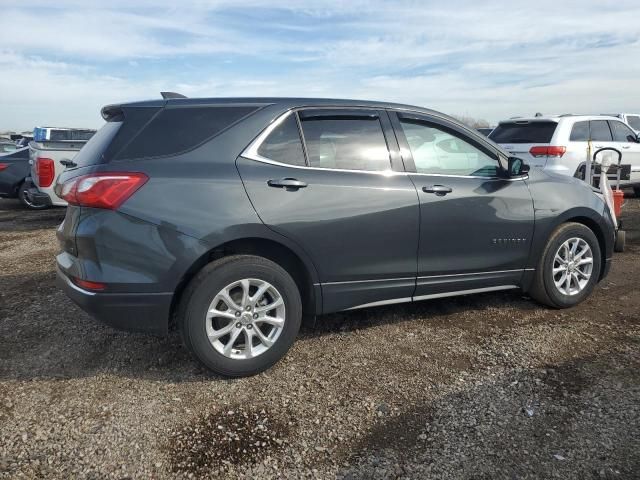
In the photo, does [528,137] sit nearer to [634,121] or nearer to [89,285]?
[89,285]

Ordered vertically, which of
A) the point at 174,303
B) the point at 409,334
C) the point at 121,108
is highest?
the point at 121,108

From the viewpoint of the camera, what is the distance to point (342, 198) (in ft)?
11.3

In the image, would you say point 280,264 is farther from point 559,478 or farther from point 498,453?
point 559,478

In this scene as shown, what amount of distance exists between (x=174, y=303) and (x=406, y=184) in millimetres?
1781

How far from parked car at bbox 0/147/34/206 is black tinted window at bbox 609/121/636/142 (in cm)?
1225

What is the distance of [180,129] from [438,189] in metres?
1.85

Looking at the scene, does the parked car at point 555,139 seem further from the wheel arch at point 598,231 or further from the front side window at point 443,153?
the front side window at point 443,153

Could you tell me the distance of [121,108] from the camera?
10.8 feet

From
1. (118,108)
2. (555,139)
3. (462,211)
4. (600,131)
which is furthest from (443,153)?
(600,131)

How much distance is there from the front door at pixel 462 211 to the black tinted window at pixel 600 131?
6790mm

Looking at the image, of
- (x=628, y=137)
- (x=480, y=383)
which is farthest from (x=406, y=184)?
(x=628, y=137)

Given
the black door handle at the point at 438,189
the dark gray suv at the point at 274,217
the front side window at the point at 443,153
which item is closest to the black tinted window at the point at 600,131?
the dark gray suv at the point at 274,217

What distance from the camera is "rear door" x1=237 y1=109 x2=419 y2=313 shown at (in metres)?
3.28

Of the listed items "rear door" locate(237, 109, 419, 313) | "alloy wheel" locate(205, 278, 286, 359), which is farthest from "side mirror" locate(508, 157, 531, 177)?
"alloy wheel" locate(205, 278, 286, 359)
